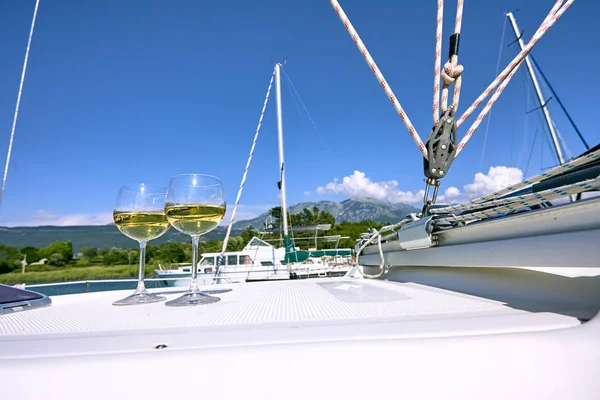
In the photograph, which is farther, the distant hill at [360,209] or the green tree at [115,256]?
the distant hill at [360,209]

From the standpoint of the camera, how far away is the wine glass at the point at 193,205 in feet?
2.88

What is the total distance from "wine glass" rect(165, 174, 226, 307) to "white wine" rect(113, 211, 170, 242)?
0.12 meters

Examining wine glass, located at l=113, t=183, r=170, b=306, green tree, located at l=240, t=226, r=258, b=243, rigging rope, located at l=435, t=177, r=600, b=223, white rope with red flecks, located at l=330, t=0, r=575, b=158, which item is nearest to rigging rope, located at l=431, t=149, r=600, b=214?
rigging rope, located at l=435, t=177, r=600, b=223

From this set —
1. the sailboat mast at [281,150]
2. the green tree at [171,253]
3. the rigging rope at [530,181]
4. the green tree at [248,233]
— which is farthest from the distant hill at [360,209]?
the rigging rope at [530,181]

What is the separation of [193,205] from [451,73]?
126 centimetres

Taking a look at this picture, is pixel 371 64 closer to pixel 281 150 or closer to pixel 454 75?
pixel 454 75

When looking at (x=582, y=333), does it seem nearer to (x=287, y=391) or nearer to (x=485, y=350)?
(x=485, y=350)

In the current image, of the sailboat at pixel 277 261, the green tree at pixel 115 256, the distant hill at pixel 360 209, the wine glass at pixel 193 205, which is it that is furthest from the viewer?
the distant hill at pixel 360 209

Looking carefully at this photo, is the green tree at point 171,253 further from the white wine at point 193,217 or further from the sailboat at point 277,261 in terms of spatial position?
the white wine at point 193,217

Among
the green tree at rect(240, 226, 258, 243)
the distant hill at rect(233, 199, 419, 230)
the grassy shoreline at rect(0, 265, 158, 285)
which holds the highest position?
the distant hill at rect(233, 199, 419, 230)

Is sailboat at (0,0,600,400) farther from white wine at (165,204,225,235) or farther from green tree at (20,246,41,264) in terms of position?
green tree at (20,246,41,264)

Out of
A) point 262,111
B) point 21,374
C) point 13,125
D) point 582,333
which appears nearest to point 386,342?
point 582,333

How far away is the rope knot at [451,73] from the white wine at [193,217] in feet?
3.82

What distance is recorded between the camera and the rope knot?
1426 millimetres
